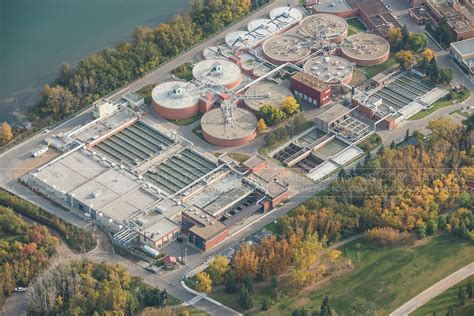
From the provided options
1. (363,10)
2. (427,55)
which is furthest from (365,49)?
(363,10)

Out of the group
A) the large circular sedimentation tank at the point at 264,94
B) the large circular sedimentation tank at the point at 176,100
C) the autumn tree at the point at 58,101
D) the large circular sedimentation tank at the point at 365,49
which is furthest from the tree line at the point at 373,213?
the autumn tree at the point at 58,101

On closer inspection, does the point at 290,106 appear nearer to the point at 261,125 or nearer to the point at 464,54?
the point at 261,125

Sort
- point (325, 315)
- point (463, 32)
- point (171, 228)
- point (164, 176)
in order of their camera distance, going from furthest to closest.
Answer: point (463, 32) → point (164, 176) → point (171, 228) → point (325, 315)

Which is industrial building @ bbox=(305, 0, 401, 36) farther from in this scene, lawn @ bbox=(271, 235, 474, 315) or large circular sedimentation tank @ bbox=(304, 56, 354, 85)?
lawn @ bbox=(271, 235, 474, 315)

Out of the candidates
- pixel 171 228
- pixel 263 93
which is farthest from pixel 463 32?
pixel 171 228

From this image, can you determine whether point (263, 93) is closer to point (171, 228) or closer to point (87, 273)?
point (171, 228)

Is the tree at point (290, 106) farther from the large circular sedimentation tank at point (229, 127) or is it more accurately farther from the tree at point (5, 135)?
the tree at point (5, 135)
